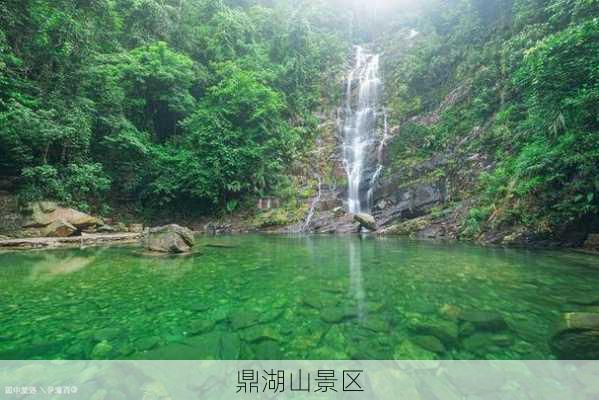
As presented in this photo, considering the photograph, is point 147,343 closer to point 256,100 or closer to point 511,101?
point 511,101

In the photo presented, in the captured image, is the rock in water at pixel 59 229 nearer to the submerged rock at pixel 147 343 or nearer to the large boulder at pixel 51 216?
the large boulder at pixel 51 216

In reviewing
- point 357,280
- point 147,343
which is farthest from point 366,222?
point 147,343

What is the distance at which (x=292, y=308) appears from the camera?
3.94m

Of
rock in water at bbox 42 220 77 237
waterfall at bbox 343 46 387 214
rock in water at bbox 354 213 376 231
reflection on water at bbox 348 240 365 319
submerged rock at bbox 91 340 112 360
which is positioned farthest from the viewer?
waterfall at bbox 343 46 387 214

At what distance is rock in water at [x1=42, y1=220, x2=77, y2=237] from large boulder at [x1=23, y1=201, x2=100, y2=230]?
16 centimetres

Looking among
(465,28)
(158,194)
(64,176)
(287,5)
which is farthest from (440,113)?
(287,5)

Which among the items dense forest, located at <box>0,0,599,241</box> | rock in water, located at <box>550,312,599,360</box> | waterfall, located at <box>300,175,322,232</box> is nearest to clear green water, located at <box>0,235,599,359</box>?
rock in water, located at <box>550,312,599,360</box>

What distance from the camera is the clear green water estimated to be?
283 centimetres

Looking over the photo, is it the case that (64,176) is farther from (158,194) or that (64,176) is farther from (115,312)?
(115,312)

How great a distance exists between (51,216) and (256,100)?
1429 cm

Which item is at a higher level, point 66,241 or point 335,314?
point 66,241

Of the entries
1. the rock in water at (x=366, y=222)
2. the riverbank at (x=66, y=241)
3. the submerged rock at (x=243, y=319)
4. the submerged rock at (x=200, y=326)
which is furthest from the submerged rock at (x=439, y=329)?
the rock in water at (x=366, y=222)

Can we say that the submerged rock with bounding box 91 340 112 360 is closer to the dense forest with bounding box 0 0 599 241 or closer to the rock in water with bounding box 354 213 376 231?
the dense forest with bounding box 0 0 599 241

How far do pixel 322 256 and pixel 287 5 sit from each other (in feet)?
132
